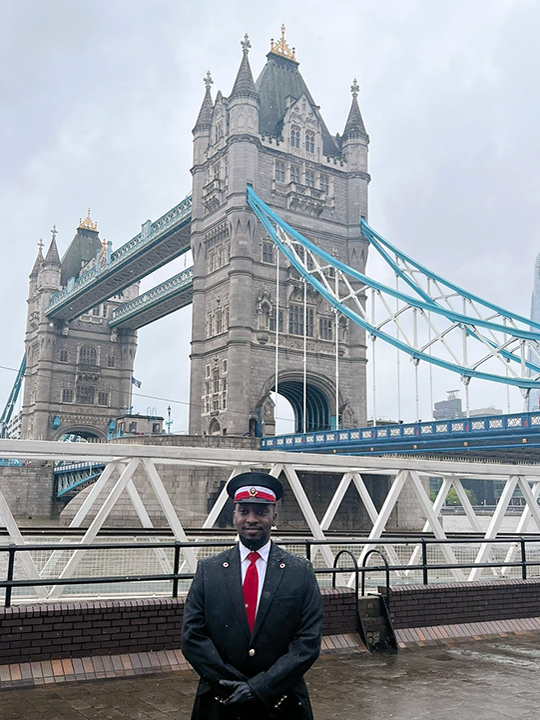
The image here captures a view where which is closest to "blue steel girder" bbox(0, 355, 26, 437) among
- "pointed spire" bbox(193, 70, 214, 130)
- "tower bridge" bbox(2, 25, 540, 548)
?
"tower bridge" bbox(2, 25, 540, 548)

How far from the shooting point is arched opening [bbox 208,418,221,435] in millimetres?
46406

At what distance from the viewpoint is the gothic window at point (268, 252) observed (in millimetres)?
48188

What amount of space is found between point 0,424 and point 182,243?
49.0m

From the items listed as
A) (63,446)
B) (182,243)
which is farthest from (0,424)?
(63,446)

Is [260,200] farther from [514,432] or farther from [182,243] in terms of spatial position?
[514,432]

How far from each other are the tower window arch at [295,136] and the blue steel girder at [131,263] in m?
8.51

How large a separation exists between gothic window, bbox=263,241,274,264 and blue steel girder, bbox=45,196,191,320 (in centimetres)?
719

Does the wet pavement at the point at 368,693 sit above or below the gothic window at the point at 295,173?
below

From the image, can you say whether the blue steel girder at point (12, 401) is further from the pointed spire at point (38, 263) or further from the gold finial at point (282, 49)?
the gold finial at point (282, 49)

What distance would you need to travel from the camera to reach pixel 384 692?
628 centimetres

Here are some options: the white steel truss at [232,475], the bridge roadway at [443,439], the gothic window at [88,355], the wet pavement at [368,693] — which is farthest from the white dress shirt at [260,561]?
the gothic window at [88,355]

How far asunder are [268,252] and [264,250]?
1.05ft

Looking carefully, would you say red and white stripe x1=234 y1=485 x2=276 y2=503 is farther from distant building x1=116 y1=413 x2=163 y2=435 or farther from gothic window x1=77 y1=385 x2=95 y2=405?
gothic window x1=77 y1=385 x2=95 y2=405

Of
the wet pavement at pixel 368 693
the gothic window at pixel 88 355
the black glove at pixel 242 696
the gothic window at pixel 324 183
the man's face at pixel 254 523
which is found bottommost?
the wet pavement at pixel 368 693
